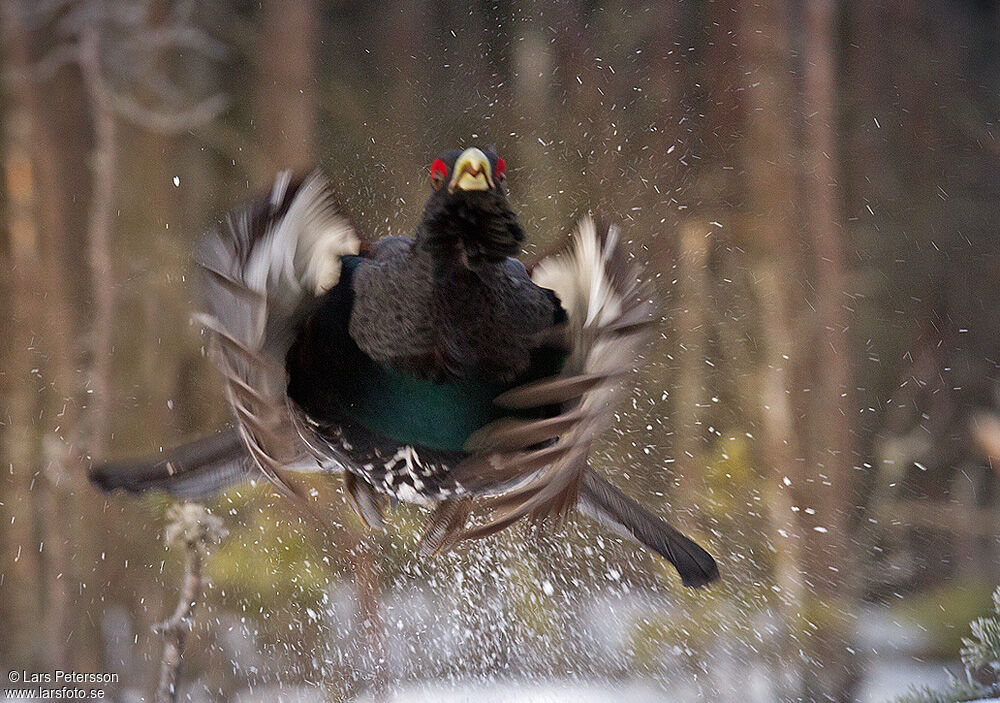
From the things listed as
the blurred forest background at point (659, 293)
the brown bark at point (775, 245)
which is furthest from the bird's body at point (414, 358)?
the brown bark at point (775, 245)

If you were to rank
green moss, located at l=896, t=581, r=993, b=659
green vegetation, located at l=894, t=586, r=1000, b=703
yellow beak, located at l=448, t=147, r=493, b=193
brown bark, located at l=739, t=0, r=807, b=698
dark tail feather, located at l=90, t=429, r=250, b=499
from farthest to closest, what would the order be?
brown bark, located at l=739, t=0, r=807, b=698
green moss, located at l=896, t=581, r=993, b=659
green vegetation, located at l=894, t=586, r=1000, b=703
dark tail feather, located at l=90, t=429, r=250, b=499
yellow beak, located at l=448, t=147, r=493, b=193

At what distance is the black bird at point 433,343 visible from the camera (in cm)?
81

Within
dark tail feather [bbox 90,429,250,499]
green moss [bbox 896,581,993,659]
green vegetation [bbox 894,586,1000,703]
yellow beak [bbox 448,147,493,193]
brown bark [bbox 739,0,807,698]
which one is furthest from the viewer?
brown bark [bbox 739,0,807,698]

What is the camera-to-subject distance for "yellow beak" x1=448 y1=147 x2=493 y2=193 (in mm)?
765

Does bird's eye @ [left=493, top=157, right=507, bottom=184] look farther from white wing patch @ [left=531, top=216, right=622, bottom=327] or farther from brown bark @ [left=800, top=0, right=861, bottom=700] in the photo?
brown bark @ [left=800, top=0, right=861, bottom=700]

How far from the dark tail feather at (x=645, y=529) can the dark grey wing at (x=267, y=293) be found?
398mm

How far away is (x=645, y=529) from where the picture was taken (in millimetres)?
1187

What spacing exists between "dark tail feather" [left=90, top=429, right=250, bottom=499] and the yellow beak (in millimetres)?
558

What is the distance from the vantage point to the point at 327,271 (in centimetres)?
95

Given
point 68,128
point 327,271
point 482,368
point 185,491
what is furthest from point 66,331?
point 482,368

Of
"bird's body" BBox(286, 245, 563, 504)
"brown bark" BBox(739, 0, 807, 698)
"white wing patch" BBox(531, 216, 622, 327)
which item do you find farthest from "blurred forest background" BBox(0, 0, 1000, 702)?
"bird's body" BBox(286, 245, 563, 504)

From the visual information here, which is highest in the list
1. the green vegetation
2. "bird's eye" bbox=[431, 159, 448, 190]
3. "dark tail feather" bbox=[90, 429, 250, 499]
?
"bird's eye" bbox=[431, 159, 448, 190]

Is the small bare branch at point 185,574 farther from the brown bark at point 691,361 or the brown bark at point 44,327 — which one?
the brown bark at point 691,361

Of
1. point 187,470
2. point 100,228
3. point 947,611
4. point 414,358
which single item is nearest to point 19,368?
point 100,228
